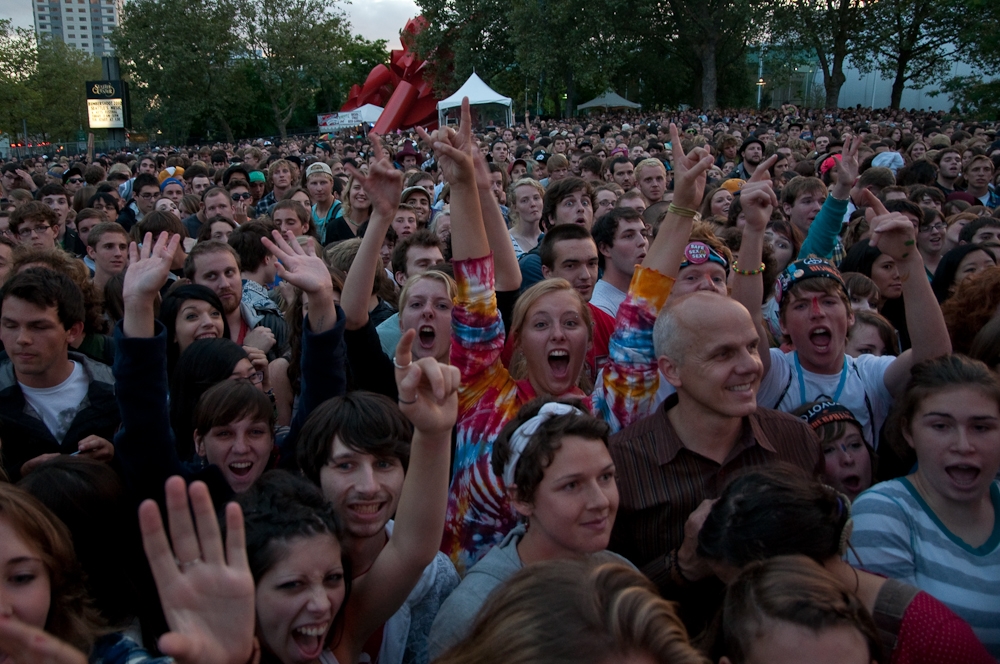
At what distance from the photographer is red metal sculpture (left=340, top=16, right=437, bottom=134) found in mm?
48906

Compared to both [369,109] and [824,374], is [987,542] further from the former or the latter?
[369,109]

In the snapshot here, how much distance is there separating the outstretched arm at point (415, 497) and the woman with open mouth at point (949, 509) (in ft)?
4.24

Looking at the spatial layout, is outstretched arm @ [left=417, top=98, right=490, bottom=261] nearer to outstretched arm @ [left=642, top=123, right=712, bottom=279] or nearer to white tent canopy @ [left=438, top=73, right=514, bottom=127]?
outstretched arm @ [left=642, top=123, right=712, bottom=279]

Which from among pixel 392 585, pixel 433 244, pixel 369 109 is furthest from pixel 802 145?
pixel 369 109

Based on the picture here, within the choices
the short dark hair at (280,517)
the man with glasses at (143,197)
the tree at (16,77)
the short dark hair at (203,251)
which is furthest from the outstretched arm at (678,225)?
the tree at (16,77)

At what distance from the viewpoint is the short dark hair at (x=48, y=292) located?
3287 millimetres

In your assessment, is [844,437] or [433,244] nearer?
[844,437]

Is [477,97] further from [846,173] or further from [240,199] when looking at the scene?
[846,173]

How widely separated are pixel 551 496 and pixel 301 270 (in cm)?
138

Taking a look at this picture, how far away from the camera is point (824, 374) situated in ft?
10.9

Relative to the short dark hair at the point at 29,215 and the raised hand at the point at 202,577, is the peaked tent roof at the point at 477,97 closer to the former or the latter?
the short dark hair at the point at 29,215

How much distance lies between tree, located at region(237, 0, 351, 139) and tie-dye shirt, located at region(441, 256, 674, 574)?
170 feet

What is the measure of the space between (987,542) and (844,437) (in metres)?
0.59

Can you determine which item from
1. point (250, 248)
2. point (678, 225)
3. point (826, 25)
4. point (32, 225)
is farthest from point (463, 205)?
point (826, 25)
